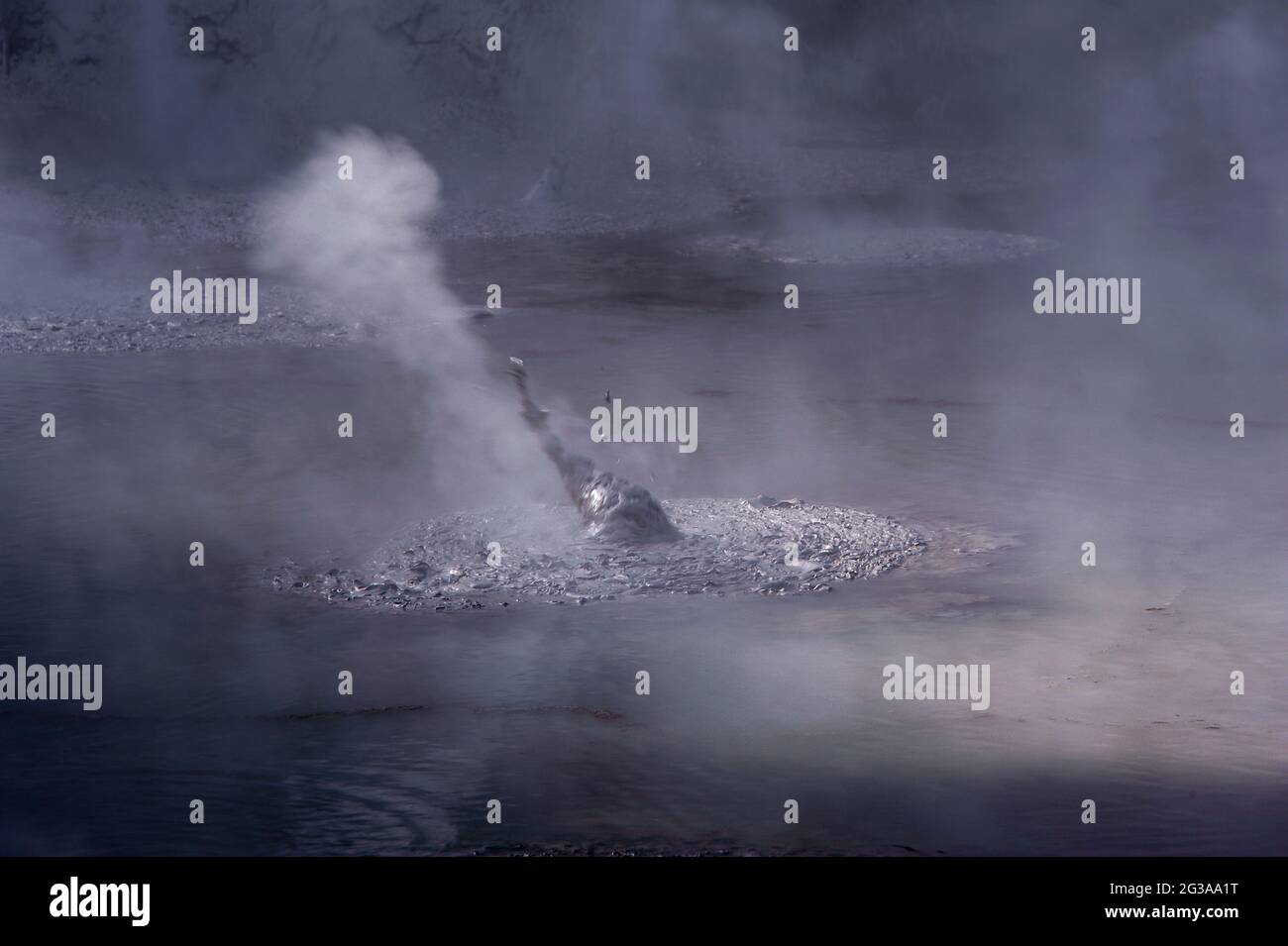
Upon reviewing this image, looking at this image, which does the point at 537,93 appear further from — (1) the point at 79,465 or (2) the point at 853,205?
(1) the point at 79,465

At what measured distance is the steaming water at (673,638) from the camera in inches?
239

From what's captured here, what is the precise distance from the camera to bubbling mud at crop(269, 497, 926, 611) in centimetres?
874

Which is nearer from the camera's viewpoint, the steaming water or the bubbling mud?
the steaming water

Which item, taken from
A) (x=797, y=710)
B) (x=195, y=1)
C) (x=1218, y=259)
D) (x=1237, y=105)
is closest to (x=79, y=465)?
(x=797, y=710)

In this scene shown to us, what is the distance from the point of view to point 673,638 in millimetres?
8062

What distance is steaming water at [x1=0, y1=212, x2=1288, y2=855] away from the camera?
19.9 feet

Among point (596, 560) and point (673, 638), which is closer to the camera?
point (673, 638)

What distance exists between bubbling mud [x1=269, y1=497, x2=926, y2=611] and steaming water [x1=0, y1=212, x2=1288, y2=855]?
22 centimetres

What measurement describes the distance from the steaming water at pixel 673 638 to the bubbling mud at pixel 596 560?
223 mm

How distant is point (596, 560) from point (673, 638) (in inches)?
48.0

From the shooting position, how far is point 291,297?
17.9m

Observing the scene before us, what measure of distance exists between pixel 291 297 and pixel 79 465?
6.78 meters

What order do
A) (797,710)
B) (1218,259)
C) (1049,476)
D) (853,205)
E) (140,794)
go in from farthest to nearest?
(853,205), (1218,259), (1049,476), (797,710), (140,794)

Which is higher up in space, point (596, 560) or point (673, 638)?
point (596, 560)
